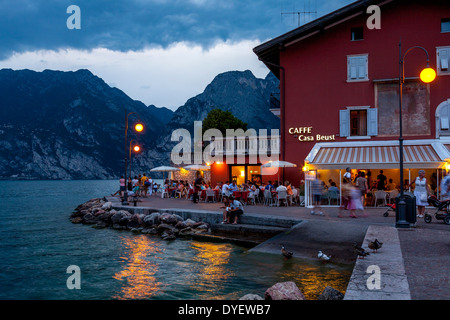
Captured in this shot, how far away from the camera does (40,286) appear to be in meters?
10.0

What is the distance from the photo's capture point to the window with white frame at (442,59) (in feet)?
63.3

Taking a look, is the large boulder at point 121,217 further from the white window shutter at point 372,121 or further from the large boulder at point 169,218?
the white window shutter at point 372,121

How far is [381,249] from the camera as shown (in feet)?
27.0

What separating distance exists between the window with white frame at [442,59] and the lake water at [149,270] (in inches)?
562

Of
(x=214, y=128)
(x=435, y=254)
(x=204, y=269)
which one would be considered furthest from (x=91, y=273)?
(x=214, y=128)

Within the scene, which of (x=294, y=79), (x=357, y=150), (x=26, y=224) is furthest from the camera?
(x=26, y=224)

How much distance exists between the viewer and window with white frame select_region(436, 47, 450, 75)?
1930 centimetres

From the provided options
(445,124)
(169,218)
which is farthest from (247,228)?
(445,124)

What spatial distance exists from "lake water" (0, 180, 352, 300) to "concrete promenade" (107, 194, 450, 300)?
942mm

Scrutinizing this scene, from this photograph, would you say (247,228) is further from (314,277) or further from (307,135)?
(307,135)

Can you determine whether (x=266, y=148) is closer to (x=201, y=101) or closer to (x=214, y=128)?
(x=214, y=128)

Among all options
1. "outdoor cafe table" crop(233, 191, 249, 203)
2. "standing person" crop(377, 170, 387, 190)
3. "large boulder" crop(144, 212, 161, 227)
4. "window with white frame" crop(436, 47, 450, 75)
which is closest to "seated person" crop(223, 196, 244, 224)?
"large boulder" crop(144, 212, 161, 227)

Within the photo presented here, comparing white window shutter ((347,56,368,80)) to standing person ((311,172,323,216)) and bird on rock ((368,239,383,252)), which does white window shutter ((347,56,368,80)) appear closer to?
standing person ((311,172,323,216))

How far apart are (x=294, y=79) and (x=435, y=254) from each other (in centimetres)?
1518
